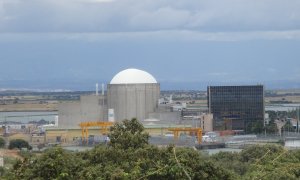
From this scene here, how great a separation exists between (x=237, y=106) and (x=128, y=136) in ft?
245

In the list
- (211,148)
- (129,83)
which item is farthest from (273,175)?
(129,83)

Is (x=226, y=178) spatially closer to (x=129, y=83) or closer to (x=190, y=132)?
(x=190, y=132)

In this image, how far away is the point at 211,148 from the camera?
7950 centimetres

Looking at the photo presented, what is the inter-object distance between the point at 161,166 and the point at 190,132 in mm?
63572

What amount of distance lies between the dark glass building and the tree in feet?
234

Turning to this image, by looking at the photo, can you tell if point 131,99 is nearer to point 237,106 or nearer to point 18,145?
point 237,106

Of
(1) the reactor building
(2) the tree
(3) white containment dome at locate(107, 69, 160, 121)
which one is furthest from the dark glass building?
(2) the tree

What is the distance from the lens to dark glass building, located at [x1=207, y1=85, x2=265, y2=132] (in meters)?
102

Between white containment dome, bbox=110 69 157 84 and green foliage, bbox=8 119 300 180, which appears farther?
white containment dome, bbox=110 69 157 84

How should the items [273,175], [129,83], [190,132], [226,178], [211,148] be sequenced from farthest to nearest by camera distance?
[129,83] → [190,132] → [211,148] → [226,178] → [273,175]

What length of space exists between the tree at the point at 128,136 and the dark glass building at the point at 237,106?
71.5 m

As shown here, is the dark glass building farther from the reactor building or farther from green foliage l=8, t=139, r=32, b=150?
green foliage l=8, t=139, r=32, b=150

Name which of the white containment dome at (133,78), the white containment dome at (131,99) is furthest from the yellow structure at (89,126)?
the white containment dome at (133,78)

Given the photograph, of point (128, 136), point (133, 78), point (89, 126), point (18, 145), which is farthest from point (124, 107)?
point (128, 136)
